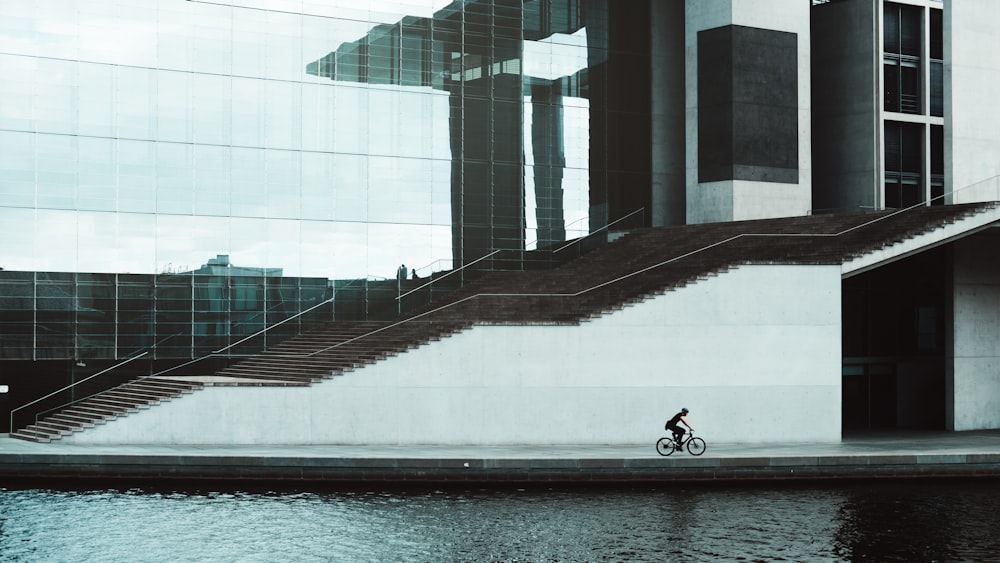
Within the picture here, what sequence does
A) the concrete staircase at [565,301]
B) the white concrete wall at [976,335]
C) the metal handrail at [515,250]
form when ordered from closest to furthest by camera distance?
the concrete staircase at [565,301], the white concrete wall at [976,335], the metal handrail at [515,250]

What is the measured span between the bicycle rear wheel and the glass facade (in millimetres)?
11933

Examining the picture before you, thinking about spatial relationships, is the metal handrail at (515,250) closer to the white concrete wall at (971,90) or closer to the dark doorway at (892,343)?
the dark doorway at (892,343)

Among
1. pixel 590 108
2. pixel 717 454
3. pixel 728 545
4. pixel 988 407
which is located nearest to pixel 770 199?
pixel 590 108

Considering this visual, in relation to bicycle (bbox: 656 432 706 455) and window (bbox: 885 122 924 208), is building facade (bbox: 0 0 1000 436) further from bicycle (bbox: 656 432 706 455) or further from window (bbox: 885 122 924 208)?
bicycle (bbox: 656 432 706 455)

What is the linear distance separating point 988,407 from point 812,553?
20216 millimetres

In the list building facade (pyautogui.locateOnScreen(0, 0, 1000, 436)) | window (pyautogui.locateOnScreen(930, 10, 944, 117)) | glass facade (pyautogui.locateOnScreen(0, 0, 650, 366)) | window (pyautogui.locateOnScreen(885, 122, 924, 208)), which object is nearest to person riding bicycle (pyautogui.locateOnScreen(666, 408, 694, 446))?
building facade (pyautogui.locateOnScreen(0, 0, 1000, 436))

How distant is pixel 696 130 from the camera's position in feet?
133

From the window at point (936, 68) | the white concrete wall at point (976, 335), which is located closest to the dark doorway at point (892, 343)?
the white concrete wall at point (976, 335)

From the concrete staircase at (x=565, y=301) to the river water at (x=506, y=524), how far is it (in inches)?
253

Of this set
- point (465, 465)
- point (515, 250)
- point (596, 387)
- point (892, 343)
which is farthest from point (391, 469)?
point (892, 343)

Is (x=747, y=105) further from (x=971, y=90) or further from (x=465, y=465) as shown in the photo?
(x=465, y=465)

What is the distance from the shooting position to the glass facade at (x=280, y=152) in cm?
3322

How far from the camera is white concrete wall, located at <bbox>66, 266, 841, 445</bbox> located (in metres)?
28.9

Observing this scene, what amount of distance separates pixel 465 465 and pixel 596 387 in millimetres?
5670
